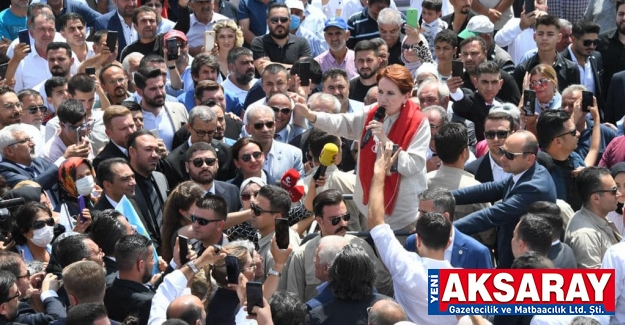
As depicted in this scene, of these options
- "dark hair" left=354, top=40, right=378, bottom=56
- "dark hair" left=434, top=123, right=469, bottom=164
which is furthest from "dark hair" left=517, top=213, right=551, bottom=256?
"dark hair" left=354, top=40, right=378, bottom=56

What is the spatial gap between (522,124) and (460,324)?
4.55 m

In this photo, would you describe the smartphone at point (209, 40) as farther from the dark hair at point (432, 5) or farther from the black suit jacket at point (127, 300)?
A: the black suit jacket at point (127, 300)

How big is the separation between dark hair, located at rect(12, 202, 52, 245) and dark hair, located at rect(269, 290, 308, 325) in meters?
2.39

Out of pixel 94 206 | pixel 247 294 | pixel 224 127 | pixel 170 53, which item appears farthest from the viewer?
pixel 170 53

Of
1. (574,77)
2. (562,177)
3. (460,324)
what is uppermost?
(460,324)

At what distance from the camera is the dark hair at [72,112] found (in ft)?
34.6

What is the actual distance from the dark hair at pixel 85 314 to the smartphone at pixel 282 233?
4.78 feet

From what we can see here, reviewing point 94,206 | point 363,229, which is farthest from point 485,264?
point 94,206

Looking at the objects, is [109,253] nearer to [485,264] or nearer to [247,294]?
[247,294]

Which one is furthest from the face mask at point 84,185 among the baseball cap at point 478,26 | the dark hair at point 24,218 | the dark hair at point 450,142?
the baseball cap at point 478,26

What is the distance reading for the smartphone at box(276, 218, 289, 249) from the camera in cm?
812

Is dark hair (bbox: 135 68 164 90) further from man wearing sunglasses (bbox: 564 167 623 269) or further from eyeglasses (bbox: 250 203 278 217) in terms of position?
man wearing sunglasses (bbox: 564 167 623 269)

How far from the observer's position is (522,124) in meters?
11.5

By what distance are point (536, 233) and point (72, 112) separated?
4287mm
